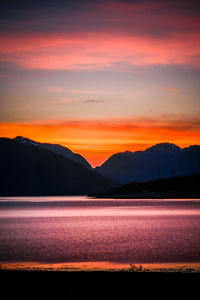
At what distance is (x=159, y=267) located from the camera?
34.9 m

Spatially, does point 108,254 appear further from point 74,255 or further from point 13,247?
point 13,247
